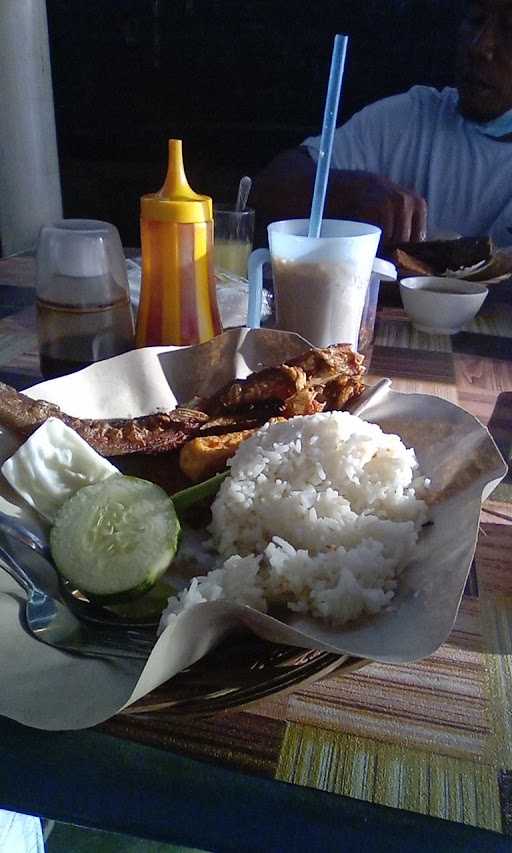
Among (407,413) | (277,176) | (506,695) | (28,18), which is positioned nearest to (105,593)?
(506,695)

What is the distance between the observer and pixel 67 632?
608 millimetres

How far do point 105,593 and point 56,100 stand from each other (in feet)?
17.1

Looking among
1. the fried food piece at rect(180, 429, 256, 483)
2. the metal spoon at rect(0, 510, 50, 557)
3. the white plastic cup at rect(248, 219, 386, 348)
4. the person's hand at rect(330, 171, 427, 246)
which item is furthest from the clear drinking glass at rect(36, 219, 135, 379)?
the person's hand at rect(330, 171, 427, 246)

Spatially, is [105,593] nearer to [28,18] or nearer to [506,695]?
[506,695]

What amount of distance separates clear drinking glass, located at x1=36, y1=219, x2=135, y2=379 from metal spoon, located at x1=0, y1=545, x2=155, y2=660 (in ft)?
1.70

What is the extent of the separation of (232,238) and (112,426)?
862 mm

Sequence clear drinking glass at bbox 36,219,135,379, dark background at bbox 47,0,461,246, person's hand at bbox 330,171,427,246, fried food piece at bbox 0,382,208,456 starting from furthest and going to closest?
dark background at bbox 47,0,461,246 < person's hand at bbox 330,171,427,246 < clear drinking glass at bbox 36,219,135,379 < fried food piece at bbox 0,382,208,456

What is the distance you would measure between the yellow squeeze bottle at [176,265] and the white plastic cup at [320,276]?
0.30 ft

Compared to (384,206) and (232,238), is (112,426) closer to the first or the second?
(232,238)

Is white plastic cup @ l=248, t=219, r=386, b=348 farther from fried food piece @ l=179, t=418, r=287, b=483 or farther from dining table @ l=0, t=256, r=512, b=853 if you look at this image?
dining table @ l=0, t=256, r=512, b=853

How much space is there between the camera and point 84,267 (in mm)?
1062

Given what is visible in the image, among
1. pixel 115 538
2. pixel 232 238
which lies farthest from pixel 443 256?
pixel 115 538

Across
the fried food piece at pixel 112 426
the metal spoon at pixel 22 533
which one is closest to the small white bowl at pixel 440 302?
the fried food piece at pixel 112 426

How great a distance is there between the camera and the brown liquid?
1083 millimetres
